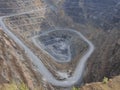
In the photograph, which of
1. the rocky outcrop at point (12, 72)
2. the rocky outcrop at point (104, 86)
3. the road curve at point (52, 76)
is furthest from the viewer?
the road curve at point (52, 76)

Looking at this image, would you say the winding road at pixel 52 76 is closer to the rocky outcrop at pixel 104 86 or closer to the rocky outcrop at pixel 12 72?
the rocky outcrop at pixel 12 72

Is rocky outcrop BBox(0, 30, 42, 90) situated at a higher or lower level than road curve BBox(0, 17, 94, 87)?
higher

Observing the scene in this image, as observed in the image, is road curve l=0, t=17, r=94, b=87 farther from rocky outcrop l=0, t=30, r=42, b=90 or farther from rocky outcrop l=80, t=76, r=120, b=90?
rocky outcrop l=80, t=76, r=120, b=90

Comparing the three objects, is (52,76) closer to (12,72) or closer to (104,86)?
(12,72)

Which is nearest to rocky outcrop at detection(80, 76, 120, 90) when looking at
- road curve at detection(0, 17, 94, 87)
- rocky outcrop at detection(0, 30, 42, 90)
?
rocky outcrop at detection(0, 30, 42, 90)

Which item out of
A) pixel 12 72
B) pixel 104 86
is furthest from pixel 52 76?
pixel 104 86

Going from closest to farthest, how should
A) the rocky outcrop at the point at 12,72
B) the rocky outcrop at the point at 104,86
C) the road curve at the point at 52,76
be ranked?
the rocky outcrop at the point at 104,86 → the rocky outcrop at the point at 12,72 → the road curve at the point at 52,76

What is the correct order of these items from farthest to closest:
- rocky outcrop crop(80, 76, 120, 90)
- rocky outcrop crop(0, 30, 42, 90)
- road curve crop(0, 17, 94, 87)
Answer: road curve crop(0, 17, 94, 87) → rocky outcrop crop(0, 30, 42, 90) → rocky outcrop crop(80, 76, 120, 90)

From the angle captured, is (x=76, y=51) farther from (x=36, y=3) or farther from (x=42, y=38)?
(x=36, y=3)

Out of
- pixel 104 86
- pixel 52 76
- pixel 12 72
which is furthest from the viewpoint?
pixel 52 76

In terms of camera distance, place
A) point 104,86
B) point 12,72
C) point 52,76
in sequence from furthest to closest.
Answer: point 52,76 → point 12,72 → point 104,86

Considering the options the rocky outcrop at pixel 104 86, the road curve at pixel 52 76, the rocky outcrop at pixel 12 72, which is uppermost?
the rocky outcrop at pixel 104 86

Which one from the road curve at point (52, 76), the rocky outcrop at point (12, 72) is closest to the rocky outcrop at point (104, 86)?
the rocky outcrop at point (12, 72)
